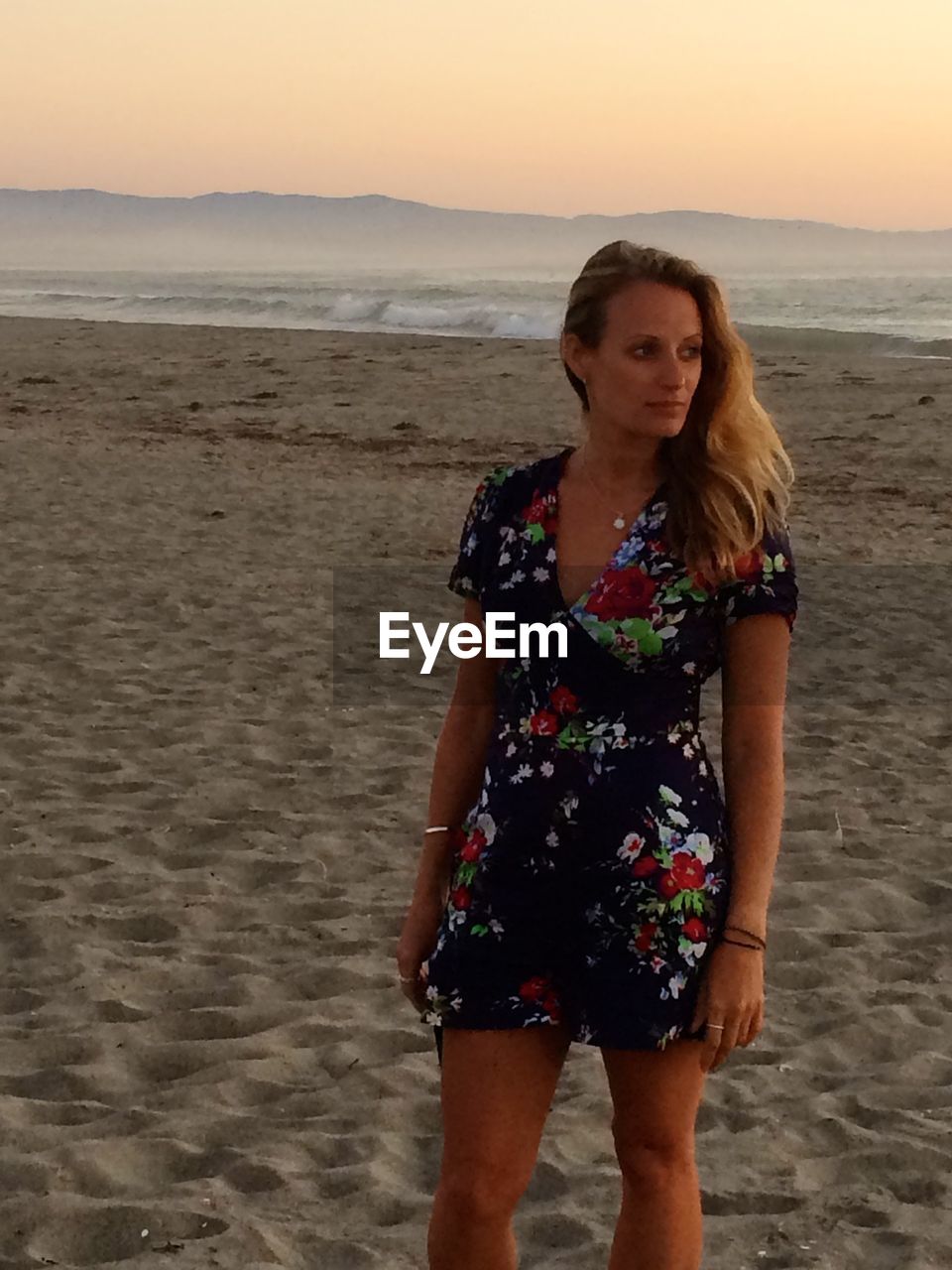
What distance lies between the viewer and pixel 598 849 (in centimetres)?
215

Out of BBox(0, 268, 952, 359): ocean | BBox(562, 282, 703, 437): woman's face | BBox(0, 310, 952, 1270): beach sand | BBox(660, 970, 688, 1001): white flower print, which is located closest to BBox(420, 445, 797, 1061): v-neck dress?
BBox(660, 970, 688, 1001): white flower print

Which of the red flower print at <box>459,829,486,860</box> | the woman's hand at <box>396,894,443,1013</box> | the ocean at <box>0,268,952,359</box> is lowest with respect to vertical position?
the woman's hand at <box>396,894,443,1013</box>

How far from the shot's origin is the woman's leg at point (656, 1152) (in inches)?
84.1

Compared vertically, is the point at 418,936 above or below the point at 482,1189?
above

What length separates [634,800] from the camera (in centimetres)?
214

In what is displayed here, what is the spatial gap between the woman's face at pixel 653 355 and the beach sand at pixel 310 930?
72.3 inches

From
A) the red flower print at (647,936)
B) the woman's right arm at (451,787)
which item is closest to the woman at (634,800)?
the red flower print at (647,936)

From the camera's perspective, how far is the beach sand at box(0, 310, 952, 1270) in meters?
3.38

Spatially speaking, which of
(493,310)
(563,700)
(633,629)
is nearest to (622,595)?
(633,629)

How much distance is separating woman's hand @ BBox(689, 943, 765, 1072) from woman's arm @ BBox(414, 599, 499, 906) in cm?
45

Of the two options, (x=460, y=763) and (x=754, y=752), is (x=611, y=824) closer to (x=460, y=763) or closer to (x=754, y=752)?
(x=754, y=752)

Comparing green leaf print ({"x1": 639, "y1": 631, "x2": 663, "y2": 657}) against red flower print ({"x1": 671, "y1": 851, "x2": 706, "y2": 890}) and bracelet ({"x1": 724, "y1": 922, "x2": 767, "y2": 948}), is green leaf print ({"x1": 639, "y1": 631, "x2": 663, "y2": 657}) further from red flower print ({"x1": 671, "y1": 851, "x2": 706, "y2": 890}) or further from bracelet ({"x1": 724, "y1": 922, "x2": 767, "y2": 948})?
bracelet ({"x1": 724, "y1": 922, "x2": 767, "y2": 948})

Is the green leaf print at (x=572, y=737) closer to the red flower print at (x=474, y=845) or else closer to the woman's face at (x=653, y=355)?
the red flower print at (x=474, y=845)

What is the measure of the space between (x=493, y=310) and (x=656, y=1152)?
42.0 metres
